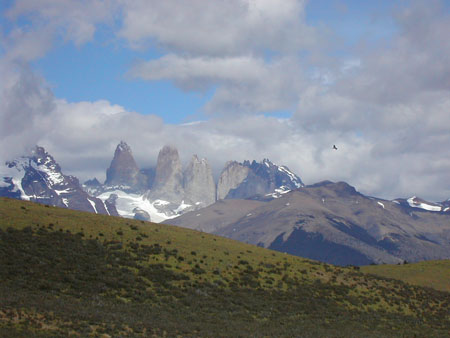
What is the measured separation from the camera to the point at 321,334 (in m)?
56.8

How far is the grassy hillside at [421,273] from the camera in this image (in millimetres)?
99238

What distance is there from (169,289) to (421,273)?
5885 cm

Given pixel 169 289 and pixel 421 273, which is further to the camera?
pixel 421 273

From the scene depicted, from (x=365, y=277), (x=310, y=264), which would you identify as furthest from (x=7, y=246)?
(x=365, y=277)

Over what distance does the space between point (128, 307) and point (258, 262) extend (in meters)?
32.8

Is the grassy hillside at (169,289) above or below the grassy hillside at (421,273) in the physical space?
below

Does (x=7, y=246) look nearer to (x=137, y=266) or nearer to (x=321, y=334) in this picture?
(x=137, y=266)

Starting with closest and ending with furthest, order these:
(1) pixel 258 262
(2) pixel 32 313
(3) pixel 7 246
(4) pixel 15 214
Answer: (2) pixel 32 313, (3) pixel 7 246, (4) pixel 15 214, (1) pixel 258 262

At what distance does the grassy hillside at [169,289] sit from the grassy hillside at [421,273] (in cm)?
850

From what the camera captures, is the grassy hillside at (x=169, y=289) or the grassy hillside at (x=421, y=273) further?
the grassy hillside at (x=421, y=273)

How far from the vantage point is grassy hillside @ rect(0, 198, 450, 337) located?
49.1 meters

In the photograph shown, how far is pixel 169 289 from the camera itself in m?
63.0

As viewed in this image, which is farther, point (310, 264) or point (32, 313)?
point (310, 264)

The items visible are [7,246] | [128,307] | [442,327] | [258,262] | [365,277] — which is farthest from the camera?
[365,277]
